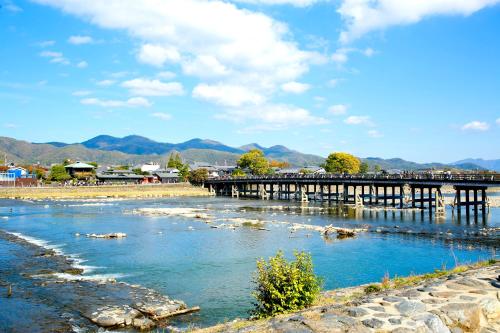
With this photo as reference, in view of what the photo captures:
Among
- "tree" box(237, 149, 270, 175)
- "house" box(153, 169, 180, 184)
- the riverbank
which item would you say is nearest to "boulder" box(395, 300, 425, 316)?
the riverbank

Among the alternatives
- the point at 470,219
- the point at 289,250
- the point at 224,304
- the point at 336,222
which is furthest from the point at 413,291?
the point at 470,219

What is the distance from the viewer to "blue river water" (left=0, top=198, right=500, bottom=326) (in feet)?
70.9

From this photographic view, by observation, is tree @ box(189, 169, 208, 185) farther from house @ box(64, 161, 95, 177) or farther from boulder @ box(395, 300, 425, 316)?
boulder @ box(395, 300, 425, 316)

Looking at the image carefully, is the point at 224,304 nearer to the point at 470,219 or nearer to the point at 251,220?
the point at 251,220

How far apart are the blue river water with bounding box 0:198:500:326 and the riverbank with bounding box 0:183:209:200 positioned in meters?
37.3

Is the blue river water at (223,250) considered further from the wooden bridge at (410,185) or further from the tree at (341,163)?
the tree at (341,163)

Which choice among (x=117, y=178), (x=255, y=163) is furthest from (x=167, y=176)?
(x=255, y=163)

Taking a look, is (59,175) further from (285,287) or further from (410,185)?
(285,287)

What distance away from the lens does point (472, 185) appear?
48.7 meters

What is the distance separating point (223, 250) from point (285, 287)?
1806 centimetres

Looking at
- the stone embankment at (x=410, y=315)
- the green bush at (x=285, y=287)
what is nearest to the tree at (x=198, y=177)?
the green bush at (x=285, y=287)

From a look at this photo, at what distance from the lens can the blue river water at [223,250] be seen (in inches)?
851

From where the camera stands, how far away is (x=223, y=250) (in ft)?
100

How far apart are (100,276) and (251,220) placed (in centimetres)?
2611
